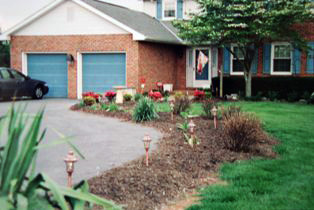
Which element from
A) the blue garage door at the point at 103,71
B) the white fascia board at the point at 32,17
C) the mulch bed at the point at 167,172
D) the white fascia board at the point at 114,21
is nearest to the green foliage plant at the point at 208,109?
the mulch bed at the point at 167,172

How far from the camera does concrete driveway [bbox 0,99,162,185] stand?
741 cm

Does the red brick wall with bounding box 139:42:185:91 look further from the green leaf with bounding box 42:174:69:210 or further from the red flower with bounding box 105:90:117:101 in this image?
the green leaf with bounding box 42:174:69:210

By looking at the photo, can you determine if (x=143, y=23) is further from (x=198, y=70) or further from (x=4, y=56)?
(x=4, y=56)

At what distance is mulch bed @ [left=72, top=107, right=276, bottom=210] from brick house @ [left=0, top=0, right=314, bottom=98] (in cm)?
1133

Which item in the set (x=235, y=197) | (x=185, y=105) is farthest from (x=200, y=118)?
(x=235, y=197)

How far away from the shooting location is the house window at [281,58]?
857 inches

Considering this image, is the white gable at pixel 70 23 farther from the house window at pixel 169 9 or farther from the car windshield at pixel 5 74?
the house window at pixel 169 9

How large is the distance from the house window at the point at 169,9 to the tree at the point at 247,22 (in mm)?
7135

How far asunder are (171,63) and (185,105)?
36.1 feet

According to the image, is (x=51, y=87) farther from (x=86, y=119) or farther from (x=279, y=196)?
(x=279, y=196)

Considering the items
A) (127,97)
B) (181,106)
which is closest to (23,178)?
(181,106)

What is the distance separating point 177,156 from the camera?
26.1 feet

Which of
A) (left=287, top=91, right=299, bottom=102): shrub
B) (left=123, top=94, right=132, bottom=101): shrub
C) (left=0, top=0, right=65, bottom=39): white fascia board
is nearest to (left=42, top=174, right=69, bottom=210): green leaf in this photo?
(left=123, top=94, right=132, bottom=101): shrub

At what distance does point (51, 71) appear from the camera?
22.9 m
